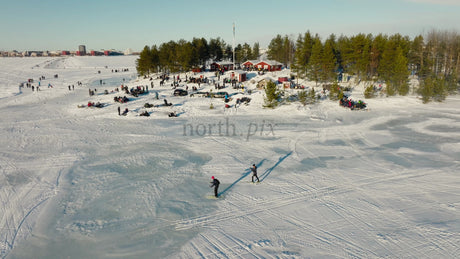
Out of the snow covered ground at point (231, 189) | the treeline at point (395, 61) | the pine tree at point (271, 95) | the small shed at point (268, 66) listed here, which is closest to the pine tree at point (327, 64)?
the treeline at point (395, 61)

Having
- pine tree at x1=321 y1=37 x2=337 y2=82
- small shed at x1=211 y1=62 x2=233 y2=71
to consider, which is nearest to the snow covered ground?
pine tree at x1=321 y1=37 x2=337 y2=82

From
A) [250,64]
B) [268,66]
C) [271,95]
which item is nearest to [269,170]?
[271,95]

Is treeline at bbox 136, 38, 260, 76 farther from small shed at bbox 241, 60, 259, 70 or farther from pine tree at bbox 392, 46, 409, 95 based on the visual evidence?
pine tree at bbox 392, 46, 409, 95

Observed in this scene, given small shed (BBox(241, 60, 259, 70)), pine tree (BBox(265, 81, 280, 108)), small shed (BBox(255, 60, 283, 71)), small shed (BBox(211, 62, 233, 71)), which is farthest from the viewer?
small shed (BBox(241, 60, 259, 70))

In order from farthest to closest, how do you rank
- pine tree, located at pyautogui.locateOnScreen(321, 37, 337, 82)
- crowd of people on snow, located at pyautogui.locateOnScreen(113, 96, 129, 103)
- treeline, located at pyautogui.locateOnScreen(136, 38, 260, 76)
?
treeline, located at pyautogui.locateOnScreen(136, 38, 260, 76) < pine tree, located at pyautogui.locateOnScreen(321, 37, 337, 82) < crowd of people on snow, located at pyautogui.locateOnScreen(113, 96, 129, 103)

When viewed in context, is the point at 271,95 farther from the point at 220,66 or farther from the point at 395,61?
the point at 220,66
